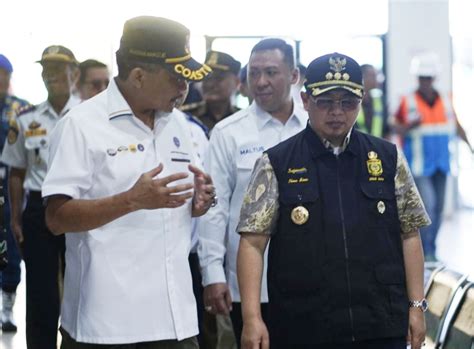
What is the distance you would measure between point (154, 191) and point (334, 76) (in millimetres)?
808

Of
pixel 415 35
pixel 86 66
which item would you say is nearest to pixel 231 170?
pixel 86 66

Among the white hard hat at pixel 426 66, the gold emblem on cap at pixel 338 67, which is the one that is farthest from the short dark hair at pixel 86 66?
the white hard hat at pixel 426 66

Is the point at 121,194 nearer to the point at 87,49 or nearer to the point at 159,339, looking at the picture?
the point at 159,339

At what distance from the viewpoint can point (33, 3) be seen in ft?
34.6

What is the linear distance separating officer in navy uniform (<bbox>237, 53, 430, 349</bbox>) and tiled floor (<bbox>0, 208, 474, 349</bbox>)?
1827 millimetres

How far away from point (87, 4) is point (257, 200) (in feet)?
35.7

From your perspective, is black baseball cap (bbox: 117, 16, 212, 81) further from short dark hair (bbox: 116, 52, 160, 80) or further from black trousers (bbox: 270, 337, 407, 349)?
black trousers (bbox: 270, 337, 407, 349)

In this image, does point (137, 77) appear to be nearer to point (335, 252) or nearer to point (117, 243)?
point (117, 243)

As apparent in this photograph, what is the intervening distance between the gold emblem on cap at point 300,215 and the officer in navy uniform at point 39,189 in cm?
226

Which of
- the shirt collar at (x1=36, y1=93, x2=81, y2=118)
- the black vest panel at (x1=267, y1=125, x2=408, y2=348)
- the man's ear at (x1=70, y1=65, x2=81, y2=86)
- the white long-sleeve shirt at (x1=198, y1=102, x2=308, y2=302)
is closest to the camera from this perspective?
the black vest panel at (x1=267, y1=125, x2=408, y2=348)

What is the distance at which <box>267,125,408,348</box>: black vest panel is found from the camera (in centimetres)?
360

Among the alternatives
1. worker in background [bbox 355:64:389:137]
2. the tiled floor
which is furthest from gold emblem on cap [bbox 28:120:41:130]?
worker in background [bbox 355:64:389:137]

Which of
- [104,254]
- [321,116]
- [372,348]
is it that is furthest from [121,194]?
[372,348]

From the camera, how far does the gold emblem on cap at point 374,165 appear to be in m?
3.70
